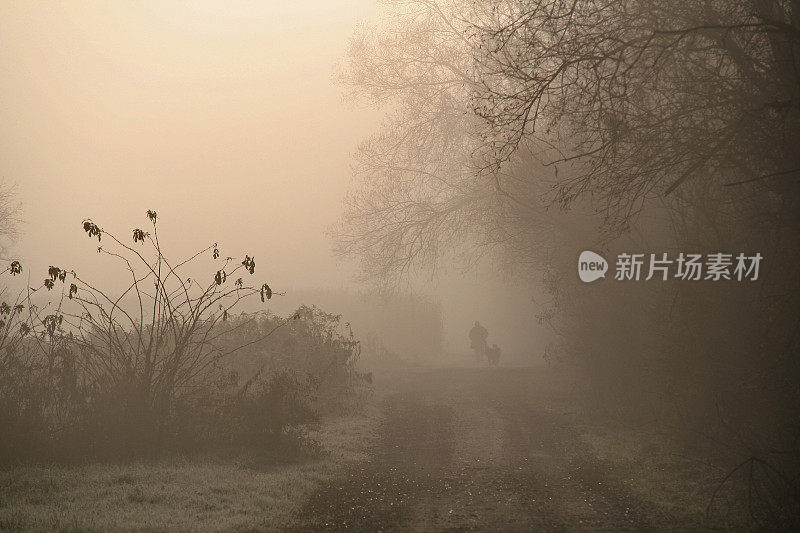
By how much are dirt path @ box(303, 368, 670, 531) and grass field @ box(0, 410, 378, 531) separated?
1.44 ft

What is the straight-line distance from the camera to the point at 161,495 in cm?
620

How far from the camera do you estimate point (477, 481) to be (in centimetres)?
728

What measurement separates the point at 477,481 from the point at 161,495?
139 inches

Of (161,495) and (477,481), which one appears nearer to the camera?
(161,495)

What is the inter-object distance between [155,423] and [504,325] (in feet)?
148

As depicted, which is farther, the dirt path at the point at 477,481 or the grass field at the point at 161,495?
the dirt path at the point at 477,481

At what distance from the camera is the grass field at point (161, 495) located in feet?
17.6

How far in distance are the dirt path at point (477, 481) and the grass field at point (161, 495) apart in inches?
17.3

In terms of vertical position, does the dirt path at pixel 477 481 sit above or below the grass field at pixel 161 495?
above

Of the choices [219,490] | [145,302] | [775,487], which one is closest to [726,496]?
[775,487]

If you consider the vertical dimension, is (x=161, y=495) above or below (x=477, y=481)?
below

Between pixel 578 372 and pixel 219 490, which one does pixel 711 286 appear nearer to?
pixel 219 490

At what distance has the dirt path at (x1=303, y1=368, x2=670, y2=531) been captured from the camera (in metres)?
5.80

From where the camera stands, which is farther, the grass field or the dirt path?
the dirt path
